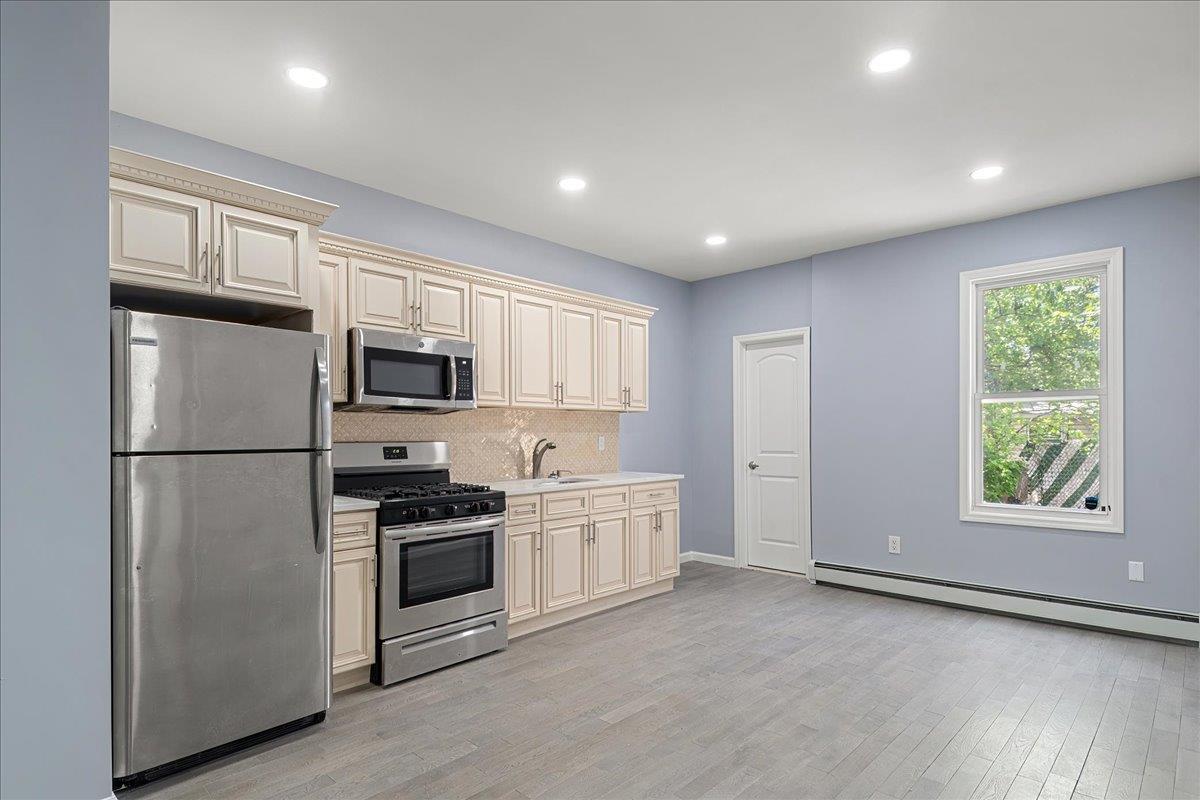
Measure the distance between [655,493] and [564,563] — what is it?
107 centimetres

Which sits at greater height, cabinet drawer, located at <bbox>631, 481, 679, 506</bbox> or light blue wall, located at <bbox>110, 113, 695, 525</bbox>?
light blue wall, located at <bbox>110, 113, 695, 525</bbox>

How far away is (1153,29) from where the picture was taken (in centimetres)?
245

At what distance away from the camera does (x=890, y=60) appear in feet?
8.80

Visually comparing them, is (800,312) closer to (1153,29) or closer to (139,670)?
(1153,29)

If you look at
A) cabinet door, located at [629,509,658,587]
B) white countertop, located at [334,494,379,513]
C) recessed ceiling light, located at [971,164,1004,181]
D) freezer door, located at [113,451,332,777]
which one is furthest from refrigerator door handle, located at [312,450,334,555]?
recessed ceiling light, located at [971,164,1004,181]

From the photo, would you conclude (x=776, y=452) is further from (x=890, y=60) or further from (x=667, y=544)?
(x=890, y=60)

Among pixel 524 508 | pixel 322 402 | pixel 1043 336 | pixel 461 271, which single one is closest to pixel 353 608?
pixel 322 402

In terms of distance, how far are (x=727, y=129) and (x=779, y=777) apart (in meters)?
2.89

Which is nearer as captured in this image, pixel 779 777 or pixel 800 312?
pixel 779 777

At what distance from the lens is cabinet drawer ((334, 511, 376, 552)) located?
3.12 m

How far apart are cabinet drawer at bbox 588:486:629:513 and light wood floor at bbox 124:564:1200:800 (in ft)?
2.67

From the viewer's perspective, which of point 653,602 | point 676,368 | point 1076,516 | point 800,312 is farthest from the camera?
point 676,368

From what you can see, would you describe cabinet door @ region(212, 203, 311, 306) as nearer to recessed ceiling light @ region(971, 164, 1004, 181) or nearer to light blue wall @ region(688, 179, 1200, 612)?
recessed ceiling light @ region(971, 164, 1004, 181)

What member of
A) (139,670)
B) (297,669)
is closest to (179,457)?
(139,670)
